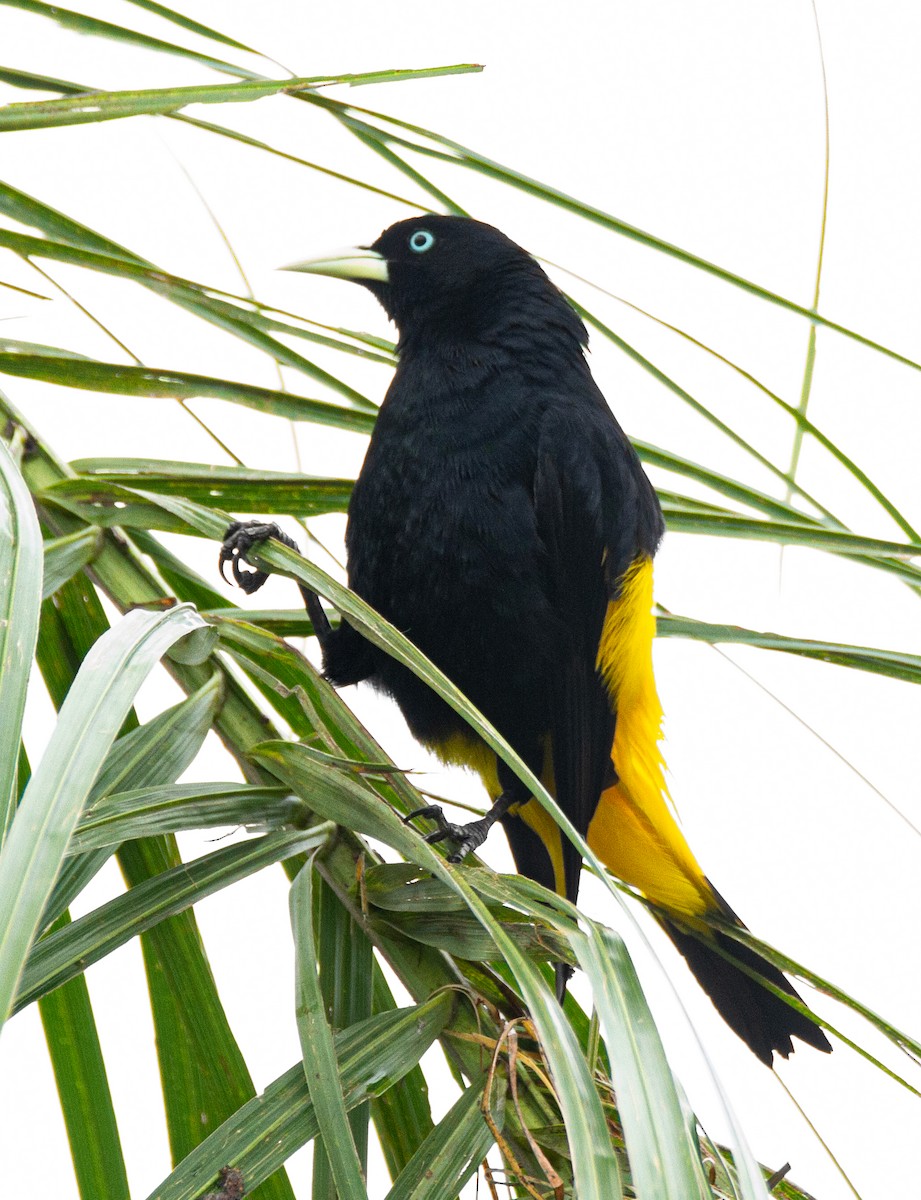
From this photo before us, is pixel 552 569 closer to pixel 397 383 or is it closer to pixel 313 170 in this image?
pixel 397 383

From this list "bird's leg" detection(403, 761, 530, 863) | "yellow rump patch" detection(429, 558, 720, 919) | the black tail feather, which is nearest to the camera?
"bird's leg" detection(403, 761, 530, 863)

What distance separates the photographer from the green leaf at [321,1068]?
740mm

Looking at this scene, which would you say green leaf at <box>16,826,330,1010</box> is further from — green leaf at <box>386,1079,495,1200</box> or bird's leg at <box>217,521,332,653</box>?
bird's leg at <box>217,521,332,653</box>

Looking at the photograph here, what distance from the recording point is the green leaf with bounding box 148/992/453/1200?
0.74 metres

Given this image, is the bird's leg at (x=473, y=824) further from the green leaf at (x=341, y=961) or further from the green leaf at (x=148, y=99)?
the green leaf at (x=148, y=99)

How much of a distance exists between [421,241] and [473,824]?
93 centimetres

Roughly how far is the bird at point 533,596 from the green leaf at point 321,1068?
0.50 m

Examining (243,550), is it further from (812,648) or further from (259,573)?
(812,648)

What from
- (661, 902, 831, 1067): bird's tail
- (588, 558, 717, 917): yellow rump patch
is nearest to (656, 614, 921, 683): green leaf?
(588, 558, 717, 917): yellow rump patch

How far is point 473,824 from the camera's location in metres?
1.38

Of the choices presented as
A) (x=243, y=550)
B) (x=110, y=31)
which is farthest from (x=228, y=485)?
(x=110, y=31)

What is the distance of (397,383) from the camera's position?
1.61 meters

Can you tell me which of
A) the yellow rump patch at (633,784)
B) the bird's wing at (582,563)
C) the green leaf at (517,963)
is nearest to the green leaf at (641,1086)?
the green leaf at (517,963)

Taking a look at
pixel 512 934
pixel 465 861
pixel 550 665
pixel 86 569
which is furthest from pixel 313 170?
pixel 512 934
